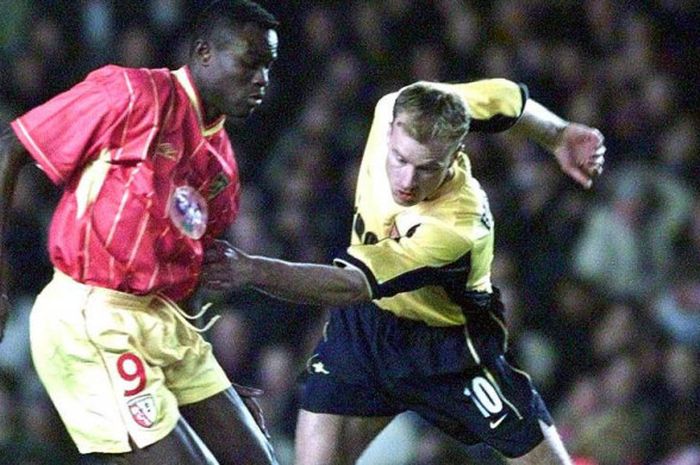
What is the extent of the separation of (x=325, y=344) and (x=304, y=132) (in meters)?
3.26

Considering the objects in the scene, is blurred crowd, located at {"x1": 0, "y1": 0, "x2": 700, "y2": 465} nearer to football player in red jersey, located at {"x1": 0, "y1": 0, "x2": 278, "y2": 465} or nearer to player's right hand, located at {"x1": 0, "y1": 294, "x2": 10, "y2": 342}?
football player in red jersey, located at {"x1": 0, "y1": 0, "x2": 278, "y2": 465}

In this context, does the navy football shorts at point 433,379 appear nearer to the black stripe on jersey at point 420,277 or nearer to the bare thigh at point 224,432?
the black stripe on jersey at point 420,277

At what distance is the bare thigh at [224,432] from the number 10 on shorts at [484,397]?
2.45 feet

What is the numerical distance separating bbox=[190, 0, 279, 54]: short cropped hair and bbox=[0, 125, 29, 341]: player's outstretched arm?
54cm

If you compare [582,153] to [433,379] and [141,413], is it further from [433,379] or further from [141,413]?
[141,413]

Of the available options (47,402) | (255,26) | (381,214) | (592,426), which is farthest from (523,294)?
(255,26)

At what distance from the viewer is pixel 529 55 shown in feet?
28.4

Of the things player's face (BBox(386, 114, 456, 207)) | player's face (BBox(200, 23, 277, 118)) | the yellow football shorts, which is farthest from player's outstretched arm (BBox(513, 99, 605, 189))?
the yellow football shorts

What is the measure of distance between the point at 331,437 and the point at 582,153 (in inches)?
45.0

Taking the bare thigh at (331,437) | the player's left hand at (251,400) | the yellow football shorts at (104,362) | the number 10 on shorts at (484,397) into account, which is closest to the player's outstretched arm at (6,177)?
the yellow football shorts at (104,362)

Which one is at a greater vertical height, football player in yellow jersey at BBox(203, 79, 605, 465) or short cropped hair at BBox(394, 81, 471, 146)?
short cropped hair at BBox(394, 81, 471, 146)

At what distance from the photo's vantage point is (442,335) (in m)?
5.44

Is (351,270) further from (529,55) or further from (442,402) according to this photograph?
(529,55)

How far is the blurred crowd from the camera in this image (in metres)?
7.64
